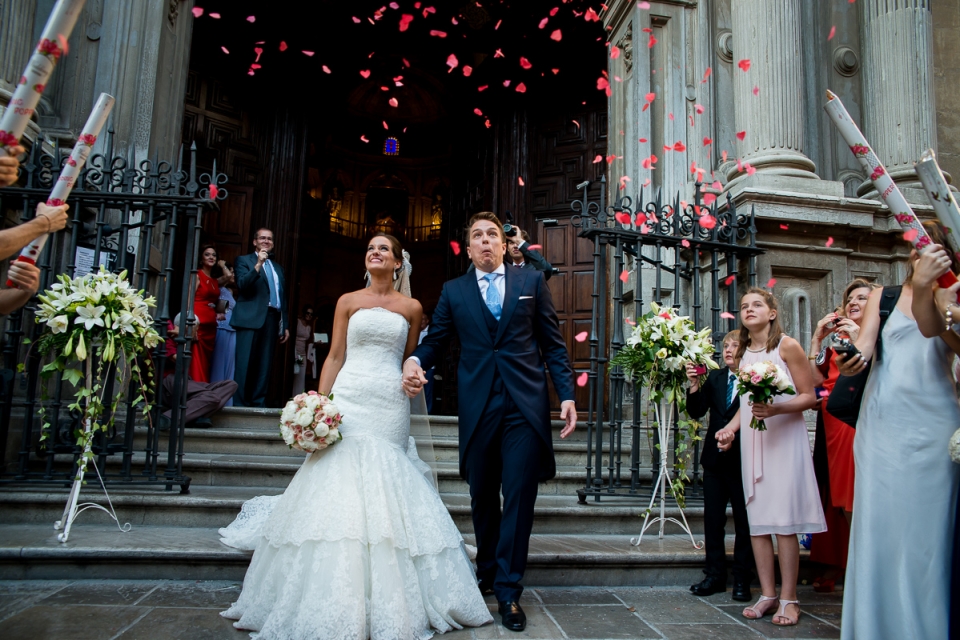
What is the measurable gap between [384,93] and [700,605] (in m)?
16.1

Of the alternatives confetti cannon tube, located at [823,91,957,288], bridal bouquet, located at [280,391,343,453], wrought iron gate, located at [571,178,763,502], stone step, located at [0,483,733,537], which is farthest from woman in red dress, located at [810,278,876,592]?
bridal bouquet, located at [280,391,343,453]

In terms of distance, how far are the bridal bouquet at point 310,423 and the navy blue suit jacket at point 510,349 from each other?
0.55 m

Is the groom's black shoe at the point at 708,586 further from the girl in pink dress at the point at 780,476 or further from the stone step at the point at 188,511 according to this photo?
the stone step at the point at 188,511

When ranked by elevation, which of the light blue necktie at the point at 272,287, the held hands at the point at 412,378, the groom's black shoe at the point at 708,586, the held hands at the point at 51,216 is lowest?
the groom's black shoe at the point at 708,586

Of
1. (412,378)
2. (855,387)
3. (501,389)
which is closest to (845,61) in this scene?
(855,387)

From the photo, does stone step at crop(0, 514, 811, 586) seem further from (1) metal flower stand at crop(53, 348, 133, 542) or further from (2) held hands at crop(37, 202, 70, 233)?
(2) held hands at crop(37, 202, 70, 233)

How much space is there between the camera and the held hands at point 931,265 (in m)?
2.45

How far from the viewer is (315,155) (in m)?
14.4

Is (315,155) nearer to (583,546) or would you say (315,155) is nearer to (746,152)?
(746,152)

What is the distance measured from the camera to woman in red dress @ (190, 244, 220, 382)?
7195 mm

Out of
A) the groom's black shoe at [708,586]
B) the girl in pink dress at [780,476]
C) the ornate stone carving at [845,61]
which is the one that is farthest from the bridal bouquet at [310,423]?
the ornate stone carving at [845,61]

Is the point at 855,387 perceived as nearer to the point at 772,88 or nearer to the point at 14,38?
the point at 772,88

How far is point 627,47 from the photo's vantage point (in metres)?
9.02

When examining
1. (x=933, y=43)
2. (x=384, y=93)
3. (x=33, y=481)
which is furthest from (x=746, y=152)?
(x=384, y=93)
